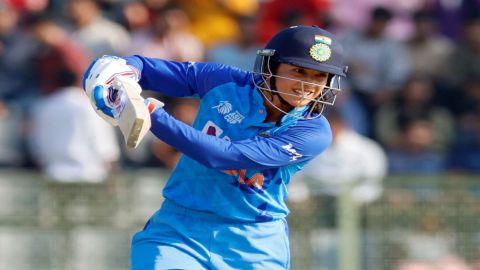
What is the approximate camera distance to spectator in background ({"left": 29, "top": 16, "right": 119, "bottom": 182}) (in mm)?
8758

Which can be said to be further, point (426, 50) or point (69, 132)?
point (426, 50)

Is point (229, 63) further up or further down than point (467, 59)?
further down

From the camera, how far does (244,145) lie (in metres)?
4.67

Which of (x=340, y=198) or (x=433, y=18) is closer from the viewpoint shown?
(x=340, y=198)

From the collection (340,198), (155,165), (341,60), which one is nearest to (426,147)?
(340,198)

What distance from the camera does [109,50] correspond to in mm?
9641

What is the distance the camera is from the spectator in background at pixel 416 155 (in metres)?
9.01

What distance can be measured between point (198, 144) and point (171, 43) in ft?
17.1

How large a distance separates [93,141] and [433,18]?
3378mm

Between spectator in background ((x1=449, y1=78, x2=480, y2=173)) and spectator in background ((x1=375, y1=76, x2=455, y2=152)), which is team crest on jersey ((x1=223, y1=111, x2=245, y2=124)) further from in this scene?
spectator in background ((x1=449, y1=78, x2=480, y2=173))

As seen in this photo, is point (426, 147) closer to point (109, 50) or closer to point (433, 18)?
point (433, 18)

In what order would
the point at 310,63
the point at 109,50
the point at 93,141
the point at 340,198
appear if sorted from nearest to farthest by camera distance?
the point at 310,63, the point at 340,198, the point at 93,141, the point at 109,50

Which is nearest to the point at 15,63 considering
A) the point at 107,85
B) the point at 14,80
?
the point at 14,80

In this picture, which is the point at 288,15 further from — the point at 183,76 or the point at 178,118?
the point at 183,76
